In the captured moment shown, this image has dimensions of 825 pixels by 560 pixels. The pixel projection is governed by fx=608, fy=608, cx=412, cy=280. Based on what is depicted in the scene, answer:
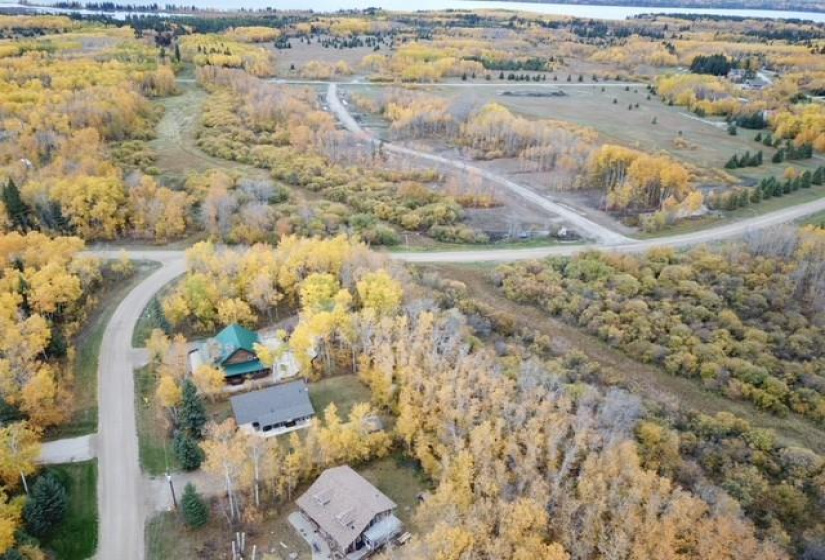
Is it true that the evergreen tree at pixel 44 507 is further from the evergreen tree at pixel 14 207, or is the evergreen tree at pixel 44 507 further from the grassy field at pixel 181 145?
the grassy field at pixel 181 145

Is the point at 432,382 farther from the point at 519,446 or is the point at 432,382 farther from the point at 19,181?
the point at 19,181

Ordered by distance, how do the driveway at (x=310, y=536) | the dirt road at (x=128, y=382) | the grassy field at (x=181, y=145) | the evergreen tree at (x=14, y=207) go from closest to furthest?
the driveway at (x=310, y=536), the dirt road at (x=128, y=382), the evergreen tree at (x=14, y=207), the grassy field at (x=181, y=145)

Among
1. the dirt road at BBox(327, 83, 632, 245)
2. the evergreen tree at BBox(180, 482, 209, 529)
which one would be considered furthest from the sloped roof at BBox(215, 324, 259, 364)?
the dirt road at BBox(327, 83, 632, 245)

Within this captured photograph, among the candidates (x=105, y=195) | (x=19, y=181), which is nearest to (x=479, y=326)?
(x=105, y=195)

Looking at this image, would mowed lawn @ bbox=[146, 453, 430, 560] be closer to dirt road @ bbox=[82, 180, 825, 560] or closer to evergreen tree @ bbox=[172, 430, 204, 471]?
dirt road @ bbox=[82, 180, 825, 560]

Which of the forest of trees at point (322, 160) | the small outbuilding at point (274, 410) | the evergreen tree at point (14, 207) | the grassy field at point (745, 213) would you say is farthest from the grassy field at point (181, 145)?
the grassy field at point (745, 213)

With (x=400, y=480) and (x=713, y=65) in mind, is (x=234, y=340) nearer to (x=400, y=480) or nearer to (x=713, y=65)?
(x=400, y=480)
